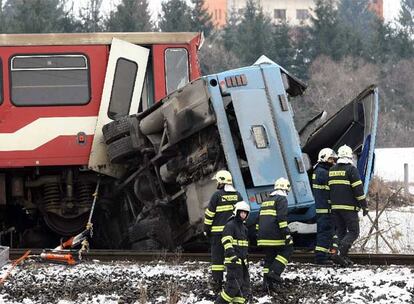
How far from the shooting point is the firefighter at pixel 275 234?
26.3 ft

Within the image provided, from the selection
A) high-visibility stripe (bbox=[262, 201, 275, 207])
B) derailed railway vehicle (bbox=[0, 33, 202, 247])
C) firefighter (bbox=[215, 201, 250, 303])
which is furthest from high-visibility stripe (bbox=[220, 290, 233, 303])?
derailed railway vehicle (bbox=[0, 33, 202, 247])

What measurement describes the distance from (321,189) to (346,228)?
1.75 ft

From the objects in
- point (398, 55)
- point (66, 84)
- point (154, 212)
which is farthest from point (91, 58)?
point (398, 55)

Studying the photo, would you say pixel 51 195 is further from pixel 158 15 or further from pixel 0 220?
pixel 158 15

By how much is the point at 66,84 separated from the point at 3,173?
4.94 ft

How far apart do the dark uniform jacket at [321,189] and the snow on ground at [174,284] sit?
29.0 inches

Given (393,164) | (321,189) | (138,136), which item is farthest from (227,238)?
(393,164)

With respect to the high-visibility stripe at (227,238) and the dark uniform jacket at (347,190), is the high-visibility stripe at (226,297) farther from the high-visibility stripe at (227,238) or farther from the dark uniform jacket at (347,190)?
the dark uniform jacket at (347,190)

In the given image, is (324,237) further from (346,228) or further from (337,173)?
(337,173)

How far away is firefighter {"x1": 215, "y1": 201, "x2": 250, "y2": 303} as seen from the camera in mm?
7277

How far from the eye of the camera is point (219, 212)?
319 inches

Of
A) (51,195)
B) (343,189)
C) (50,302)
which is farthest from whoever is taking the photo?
(51,195)

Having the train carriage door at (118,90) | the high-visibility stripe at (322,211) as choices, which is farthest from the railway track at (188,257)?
the train carriage door at (118,90)

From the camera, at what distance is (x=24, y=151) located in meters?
10.5
